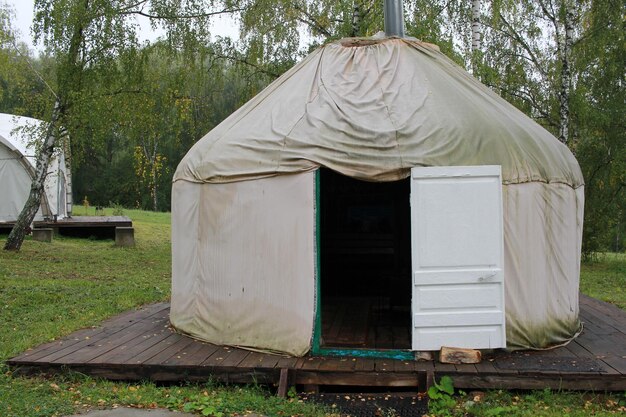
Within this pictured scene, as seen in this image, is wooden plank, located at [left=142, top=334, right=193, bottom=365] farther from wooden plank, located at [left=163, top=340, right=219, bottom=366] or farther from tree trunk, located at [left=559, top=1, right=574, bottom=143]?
tree trunk, located at [left=559, top=1, right=574, bottom=143]

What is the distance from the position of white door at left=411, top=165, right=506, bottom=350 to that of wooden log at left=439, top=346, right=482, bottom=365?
2.8 inches

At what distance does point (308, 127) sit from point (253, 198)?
79 centimetres

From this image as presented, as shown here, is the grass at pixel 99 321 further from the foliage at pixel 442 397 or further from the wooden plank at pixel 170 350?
the wooden plank at pixel 170 350

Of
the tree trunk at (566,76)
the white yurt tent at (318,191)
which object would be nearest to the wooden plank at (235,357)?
the white yurt tent at (318,191)

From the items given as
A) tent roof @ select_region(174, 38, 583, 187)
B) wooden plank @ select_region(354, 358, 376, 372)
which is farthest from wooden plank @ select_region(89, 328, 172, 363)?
wooden plank @ select_region(354, 358, 376, 372)

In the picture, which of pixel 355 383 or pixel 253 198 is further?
pixel 253 198

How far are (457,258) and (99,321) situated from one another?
411 cm

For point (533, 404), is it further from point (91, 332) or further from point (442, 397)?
point (91, 332)

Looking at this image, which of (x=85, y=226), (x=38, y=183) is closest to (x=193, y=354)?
(x=38, y=183)

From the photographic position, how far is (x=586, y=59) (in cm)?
1348

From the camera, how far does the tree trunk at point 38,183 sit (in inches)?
507

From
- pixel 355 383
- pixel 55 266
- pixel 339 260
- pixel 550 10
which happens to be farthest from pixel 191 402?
pixel 550 10

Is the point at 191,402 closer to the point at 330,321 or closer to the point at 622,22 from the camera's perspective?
the point at 330,321

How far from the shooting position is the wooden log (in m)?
5.22
